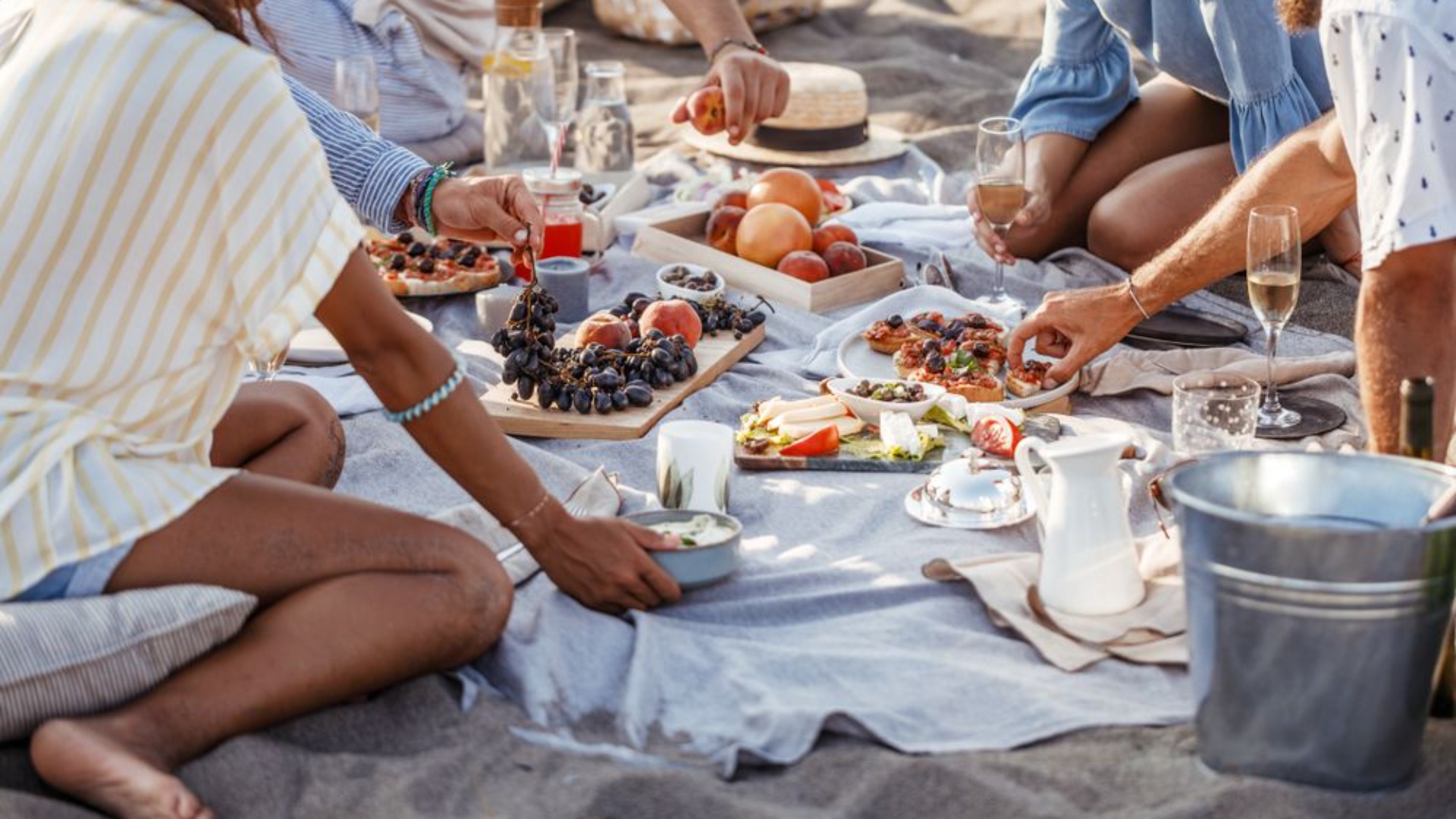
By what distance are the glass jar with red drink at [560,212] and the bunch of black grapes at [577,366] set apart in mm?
740

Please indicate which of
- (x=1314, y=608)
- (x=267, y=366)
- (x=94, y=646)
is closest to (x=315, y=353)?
(x=267, y=366)

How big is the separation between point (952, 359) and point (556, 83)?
8.21 feet

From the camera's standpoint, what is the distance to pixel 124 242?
2.28 meters

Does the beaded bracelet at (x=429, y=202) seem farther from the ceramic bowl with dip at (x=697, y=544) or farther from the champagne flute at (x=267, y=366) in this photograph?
the ceramic bowl with dip at (x=697, y=544)

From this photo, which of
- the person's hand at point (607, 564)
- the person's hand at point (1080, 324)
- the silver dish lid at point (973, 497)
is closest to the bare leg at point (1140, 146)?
the person's hand at point (1080, 324)

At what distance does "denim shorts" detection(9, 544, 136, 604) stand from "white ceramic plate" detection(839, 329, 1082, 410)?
1797 mm

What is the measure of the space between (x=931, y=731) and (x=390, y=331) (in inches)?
37.7

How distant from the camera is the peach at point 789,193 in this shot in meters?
4.90

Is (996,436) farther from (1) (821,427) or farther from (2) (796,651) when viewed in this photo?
(2) (796,651)

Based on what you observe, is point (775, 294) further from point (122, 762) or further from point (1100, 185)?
point (122, 762)

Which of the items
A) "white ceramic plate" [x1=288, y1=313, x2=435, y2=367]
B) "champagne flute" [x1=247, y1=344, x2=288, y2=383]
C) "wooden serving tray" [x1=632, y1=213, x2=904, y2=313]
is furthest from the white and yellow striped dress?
"wooden serving tray" [x1=632, y1=213, x2=904, y2=313]

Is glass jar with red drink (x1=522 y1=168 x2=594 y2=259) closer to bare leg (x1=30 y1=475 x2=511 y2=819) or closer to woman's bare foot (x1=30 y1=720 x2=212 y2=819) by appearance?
bare leg (x1=30 y1=475 x2=511 y2=819)

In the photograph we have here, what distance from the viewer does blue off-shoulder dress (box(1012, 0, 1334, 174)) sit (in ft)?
14.2

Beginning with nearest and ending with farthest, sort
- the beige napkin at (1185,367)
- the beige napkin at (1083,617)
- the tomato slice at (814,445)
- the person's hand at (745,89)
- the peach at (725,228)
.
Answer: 1. the beige napkin at (1083,617)
2. the tomato slice at (814,445)
3. the beige napkin at (1185,367)
4. the person's hand at (745,89)
5. the peach at (725,228)
